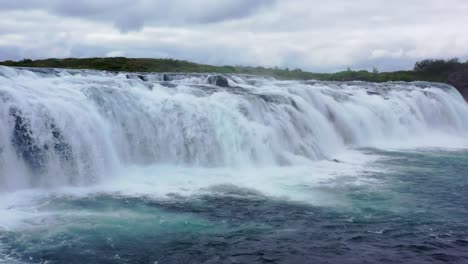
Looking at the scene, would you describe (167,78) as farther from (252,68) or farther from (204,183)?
(252,68)

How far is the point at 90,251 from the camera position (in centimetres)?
823

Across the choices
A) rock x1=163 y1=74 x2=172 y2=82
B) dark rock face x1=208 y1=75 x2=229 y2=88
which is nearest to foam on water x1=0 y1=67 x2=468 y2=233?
dark rock face x1=208 y1=75 x2=229 y2=88

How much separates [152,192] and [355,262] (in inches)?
255

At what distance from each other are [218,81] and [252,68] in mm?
28836

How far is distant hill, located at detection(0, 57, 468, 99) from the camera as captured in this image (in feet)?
146

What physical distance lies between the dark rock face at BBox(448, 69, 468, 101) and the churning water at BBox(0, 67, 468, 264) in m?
31.2

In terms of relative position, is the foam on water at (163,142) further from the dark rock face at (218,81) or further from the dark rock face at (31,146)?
the dark rock face at (218,81)

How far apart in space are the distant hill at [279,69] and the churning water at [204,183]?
22.3m

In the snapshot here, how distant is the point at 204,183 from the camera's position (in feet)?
45.0

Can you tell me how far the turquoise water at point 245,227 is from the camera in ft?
26.6

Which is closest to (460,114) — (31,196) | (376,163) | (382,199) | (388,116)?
(388,116)

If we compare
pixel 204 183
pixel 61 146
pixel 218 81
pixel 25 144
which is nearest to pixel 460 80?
pixel 218 81

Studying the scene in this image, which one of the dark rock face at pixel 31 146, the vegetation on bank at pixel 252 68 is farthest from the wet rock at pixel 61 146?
the vegetation on bank at pixel 252 68

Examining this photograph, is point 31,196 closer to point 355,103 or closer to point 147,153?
point 147,153
